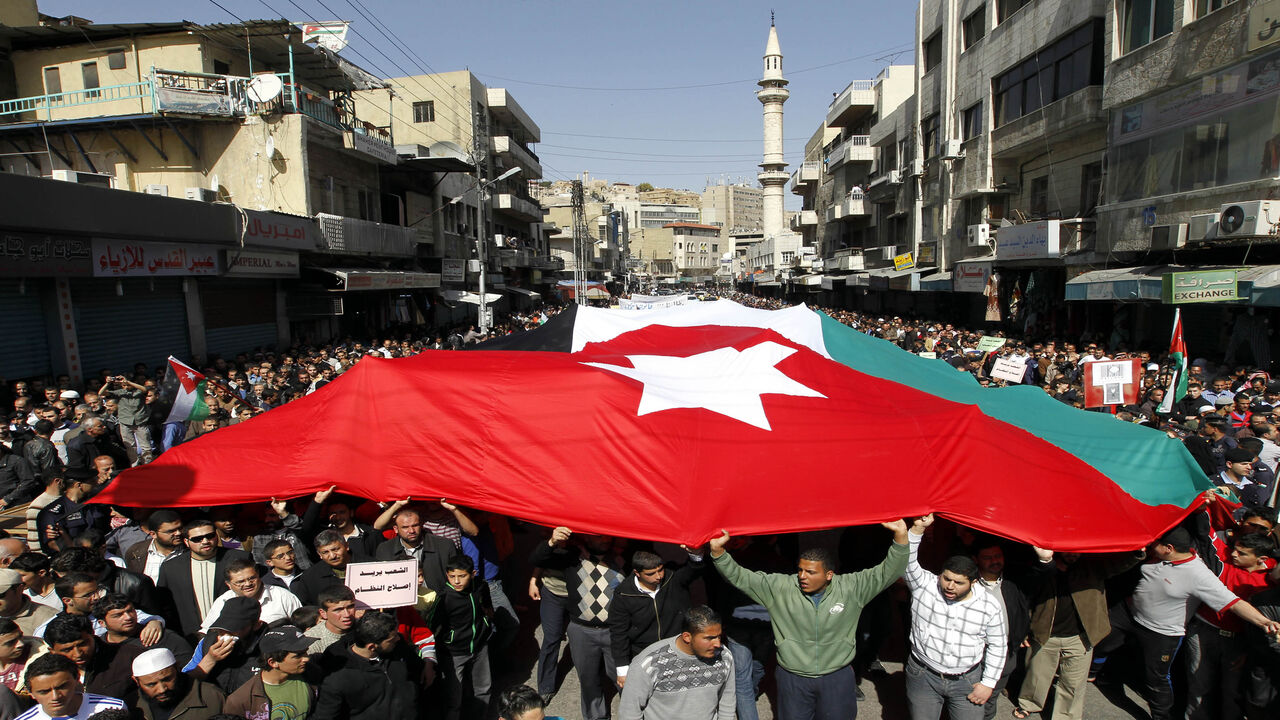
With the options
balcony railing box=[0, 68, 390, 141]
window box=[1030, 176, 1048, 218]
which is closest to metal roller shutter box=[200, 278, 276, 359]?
balcony railing box=[0, 68, 390, 141]

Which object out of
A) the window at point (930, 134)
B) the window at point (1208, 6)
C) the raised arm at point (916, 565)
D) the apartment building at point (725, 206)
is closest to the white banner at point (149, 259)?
the raised arm at point (916, 565)

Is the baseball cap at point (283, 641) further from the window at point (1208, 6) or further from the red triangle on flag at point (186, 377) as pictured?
the window at point (1208, 6)

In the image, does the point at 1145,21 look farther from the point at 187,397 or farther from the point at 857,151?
the point at 857,151

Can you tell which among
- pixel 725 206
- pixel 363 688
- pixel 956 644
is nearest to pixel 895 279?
pixel 956 644

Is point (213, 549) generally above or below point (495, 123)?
below

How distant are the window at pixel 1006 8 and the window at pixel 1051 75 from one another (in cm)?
194

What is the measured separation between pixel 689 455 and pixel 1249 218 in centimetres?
1250

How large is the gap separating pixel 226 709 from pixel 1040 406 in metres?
6.70

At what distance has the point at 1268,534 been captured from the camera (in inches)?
190

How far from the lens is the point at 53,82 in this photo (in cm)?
1983

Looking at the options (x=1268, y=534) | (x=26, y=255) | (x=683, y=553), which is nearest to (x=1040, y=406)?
(x=1268, y=534)

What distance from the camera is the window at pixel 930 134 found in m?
28.6

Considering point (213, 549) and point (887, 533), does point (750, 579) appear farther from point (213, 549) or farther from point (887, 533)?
point (213, 549)

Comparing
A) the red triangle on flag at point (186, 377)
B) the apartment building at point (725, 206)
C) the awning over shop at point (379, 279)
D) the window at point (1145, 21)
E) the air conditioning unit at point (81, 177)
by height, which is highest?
the apartment building at point (725, 206)
